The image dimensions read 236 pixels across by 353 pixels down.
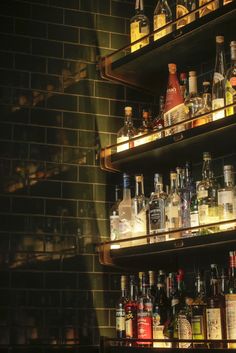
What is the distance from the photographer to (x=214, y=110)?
2.67 m

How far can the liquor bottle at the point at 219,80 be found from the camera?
2793mm

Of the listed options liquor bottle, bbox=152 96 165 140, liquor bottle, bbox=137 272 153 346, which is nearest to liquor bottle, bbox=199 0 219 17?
liquor bottle, bbox=152 96 165 140

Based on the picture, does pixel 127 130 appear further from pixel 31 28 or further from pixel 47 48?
pixel 31 28

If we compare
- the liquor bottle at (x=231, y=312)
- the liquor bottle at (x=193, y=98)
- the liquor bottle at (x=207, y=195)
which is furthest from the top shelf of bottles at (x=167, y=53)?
the liquor bottle at (x=231, y=312)

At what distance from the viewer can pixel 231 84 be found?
2.85 metres

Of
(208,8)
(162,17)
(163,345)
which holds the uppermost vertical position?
(162,17)

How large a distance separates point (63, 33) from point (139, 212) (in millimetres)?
925

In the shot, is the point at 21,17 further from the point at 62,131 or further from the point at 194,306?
the point at 194,306

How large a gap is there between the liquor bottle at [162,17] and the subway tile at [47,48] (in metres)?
0.46

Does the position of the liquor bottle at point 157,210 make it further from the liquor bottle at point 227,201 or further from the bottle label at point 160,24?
the bottle label at point 160,24

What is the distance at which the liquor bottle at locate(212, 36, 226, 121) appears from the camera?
2793 millimetres

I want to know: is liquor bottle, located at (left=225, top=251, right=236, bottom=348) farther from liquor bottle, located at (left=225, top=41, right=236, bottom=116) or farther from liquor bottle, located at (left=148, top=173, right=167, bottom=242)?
liquor bottle, located at (left=225, top=41, right=236, bottom=116)

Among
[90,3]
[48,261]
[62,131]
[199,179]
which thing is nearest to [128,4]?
[90,3]

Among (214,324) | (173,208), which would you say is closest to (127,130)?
(173,208)
